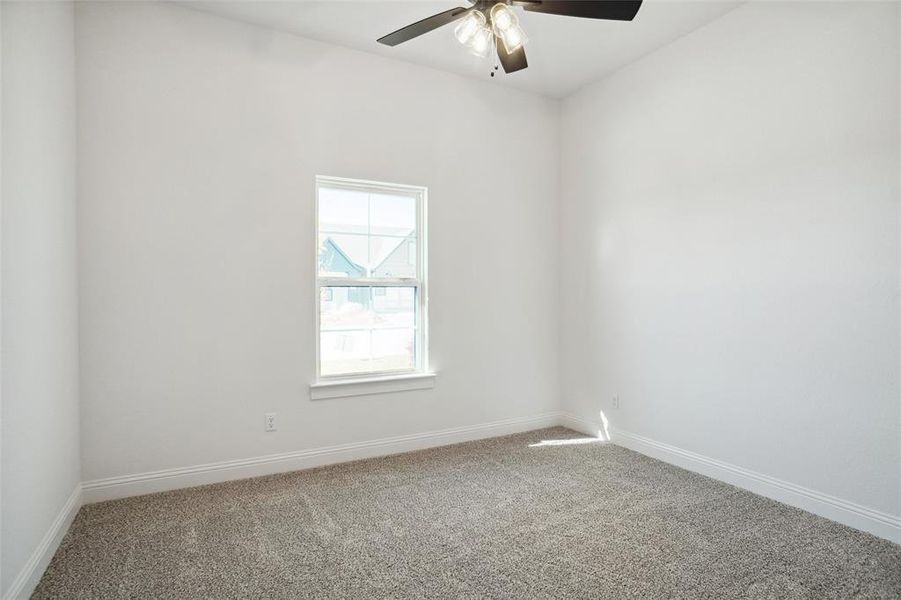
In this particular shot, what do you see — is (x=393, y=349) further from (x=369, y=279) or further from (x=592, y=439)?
(x=592, y=439)

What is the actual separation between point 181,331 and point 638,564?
105 inches

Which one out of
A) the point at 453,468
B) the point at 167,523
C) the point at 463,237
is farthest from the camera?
the point at 463,237

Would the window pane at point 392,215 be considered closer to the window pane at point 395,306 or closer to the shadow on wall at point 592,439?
the window pane at point 395,306

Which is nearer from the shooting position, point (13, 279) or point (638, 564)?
point (13, 279)

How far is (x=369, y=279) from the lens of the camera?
358 centimetres

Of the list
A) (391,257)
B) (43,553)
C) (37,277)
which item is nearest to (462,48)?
(391,257)

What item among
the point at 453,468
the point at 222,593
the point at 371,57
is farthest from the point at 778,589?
the point at 371,57

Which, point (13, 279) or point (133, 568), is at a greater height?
point (13, 279)

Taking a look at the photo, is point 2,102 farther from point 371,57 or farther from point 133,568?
point 371,57

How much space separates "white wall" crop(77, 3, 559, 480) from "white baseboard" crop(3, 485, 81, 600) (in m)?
0.27

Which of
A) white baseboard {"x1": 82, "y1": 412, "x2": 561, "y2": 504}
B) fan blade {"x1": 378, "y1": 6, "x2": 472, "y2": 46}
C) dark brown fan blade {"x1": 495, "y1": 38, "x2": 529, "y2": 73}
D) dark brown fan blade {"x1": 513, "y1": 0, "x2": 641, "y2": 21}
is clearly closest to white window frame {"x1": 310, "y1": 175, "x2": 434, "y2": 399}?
white baseboard {"x1": 82, "y1": 412, "x2": 561, "y2": 504}

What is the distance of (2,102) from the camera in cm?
174

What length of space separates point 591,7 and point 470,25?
521 mm

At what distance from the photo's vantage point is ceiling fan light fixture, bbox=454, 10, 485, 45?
212cm
